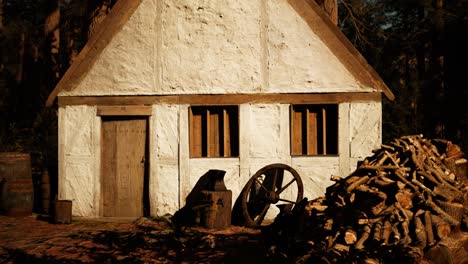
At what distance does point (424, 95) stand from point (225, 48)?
529 inches

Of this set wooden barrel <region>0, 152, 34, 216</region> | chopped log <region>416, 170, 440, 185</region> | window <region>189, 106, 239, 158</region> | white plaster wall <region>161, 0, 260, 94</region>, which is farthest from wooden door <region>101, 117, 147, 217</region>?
chopped log <region>416, 170, 440, 185</region>

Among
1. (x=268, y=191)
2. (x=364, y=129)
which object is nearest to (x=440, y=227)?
(x=268, y=191)

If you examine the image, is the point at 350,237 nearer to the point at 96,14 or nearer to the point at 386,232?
the point at 386,232

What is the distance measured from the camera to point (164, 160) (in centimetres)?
1160

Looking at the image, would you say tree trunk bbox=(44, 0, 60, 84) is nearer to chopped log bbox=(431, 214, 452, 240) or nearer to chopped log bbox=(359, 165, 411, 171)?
chopped log bbox=(359, 165, 411, 171)

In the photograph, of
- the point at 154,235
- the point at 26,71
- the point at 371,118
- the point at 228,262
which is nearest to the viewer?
the point at 228,262

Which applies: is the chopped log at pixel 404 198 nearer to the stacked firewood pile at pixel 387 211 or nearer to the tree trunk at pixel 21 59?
the stacked firewood pile at pixel 387 211

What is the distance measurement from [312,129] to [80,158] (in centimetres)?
507

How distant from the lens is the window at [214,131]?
1174 cm

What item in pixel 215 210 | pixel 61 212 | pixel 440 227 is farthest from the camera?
pixel 61 212

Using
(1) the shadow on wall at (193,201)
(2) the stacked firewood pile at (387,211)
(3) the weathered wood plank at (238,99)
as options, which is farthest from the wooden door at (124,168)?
(2) the stacked firewood pile at (387,211)

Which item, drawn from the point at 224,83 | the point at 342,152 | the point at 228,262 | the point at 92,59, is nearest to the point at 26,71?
the point at 92,59

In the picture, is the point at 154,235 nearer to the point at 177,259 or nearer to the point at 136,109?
the point at 177,259

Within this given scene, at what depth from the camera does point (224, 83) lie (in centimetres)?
1159
